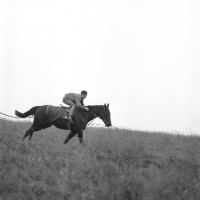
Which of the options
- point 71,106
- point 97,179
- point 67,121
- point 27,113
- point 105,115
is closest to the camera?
point 97,179

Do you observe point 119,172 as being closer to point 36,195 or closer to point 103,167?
point 103,167

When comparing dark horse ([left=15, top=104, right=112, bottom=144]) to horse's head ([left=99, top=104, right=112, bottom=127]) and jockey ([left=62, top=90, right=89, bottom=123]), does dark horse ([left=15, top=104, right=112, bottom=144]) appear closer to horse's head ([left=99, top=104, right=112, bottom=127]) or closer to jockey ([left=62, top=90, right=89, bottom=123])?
horse's head ([left=99, top=104, right=112, bottom=127])

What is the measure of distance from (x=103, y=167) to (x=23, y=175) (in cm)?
191

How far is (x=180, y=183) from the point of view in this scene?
17.4 ft

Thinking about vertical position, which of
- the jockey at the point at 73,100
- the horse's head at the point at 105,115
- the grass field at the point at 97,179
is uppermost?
the jockey at the point at 73,100

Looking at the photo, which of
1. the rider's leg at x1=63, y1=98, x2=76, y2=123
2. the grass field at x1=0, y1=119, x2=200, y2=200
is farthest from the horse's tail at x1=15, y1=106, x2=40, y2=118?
the grass field at x1=0, y1=119, x2=200, y2=200

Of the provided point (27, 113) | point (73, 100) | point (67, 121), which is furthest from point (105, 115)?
point (27, 113)

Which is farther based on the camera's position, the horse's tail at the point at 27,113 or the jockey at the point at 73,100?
the horse's tail at the point at 27,113

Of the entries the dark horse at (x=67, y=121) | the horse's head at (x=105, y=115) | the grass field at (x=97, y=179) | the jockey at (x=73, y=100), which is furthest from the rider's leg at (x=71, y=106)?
the grass field at (x=97, y=179)

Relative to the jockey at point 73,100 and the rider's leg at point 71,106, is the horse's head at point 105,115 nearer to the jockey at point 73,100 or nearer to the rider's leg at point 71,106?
the jockey at point 73,100

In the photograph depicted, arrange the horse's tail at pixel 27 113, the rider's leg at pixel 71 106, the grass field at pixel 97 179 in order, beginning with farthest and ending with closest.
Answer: the horse's tail at pixel 27 113, the rider's leg at pixel 71 106, the grass field at pixel 97 179

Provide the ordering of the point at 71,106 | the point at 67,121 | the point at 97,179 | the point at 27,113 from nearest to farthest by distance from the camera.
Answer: the point at 97,179, the point at 67,121, the point at 71,106, the point at 27,113

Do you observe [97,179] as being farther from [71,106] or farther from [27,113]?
[27,113]

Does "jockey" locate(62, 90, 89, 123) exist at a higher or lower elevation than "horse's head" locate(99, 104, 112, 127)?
higher
